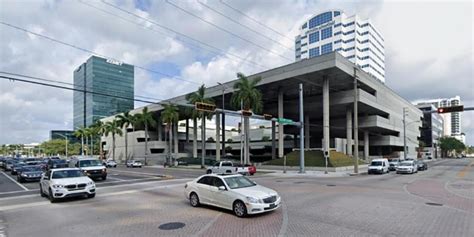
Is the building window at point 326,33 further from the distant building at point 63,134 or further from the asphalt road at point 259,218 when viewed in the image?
the asphalt road at point 259,218

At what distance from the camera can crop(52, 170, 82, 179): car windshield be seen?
17375 millimetres

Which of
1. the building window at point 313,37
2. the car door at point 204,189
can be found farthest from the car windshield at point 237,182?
the building window at point 313,37

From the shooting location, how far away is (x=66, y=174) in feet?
58.1

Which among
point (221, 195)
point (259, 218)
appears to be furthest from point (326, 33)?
point (259, 218)

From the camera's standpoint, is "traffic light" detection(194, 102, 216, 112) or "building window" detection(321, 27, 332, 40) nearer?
"traffic light" detection(194, 102, 216, 112)

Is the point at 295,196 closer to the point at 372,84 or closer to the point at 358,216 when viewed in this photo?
the point at 358,216

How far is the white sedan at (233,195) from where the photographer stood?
37.2 ft

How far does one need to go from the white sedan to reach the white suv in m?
6.05

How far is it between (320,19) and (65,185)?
139716mm

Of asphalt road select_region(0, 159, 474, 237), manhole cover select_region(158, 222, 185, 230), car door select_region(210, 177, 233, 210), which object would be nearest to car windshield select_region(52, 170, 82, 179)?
asphalt road select_region(0, 159, 474, 237)

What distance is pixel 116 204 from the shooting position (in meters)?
15.2

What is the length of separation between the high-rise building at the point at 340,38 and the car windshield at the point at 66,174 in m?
124

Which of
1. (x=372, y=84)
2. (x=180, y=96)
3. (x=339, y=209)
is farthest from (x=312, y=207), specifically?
(x=180, y=96)

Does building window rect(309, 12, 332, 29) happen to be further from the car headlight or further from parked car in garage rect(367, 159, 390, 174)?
the car headlight
